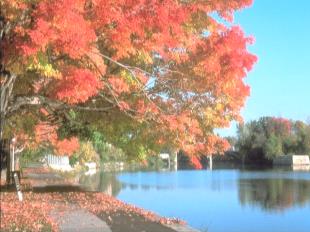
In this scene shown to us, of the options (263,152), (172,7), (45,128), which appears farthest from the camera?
(263,152)

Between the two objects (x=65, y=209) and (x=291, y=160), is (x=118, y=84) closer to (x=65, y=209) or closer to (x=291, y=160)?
(x=65, y=209)

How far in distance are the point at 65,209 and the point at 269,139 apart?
407 feet

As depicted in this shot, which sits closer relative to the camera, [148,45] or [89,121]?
[148,45]

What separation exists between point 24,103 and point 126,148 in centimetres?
832

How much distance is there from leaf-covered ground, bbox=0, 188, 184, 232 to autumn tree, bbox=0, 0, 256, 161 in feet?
8.66

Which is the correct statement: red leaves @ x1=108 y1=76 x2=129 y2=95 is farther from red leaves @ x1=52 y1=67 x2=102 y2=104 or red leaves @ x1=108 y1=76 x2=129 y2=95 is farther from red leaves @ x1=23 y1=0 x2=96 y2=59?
red leaves @ x1=23 y1=0 x2=96 y2=59

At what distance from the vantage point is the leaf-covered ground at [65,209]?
16.3 metres

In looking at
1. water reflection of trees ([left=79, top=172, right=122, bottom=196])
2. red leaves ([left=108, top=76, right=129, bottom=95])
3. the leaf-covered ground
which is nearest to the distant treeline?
water reflection of trees ([left=79, top=172, right=122, bottom=196])

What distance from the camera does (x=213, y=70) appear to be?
16062 mm

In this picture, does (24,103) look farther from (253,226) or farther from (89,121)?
(253,226)

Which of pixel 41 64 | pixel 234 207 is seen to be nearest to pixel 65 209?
pixel 41 64

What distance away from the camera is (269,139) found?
142 m

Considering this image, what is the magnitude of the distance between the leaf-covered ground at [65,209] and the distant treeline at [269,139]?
120 metres

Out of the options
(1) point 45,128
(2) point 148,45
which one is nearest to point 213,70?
(2) point 148,45
